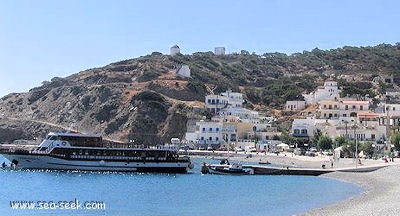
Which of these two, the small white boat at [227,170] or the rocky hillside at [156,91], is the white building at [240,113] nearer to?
the rocky hillside at [156,91]

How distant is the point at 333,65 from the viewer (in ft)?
568

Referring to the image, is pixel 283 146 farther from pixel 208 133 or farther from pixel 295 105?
pixel 295 105

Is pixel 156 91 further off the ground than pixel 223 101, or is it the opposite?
pixel 156 91

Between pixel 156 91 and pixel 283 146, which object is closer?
pixel 283 146

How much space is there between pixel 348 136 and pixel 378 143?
188 inches

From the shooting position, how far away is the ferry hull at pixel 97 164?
60.9 meters

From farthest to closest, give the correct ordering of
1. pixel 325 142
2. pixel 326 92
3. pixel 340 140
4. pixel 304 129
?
pixel 326 92, pixel 304 129, pixel 325 142, pixel 340 140

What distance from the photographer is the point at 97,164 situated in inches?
2420

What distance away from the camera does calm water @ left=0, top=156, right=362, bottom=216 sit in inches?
1411

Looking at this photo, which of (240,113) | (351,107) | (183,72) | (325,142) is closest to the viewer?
(325,142)

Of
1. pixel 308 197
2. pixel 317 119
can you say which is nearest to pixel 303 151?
pixel 317 119

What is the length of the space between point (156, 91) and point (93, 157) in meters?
62.9

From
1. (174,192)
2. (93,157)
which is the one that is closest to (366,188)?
(174,192)

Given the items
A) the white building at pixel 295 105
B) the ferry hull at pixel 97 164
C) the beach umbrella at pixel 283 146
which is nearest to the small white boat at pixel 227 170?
the ferry hull at pixel 97 164
